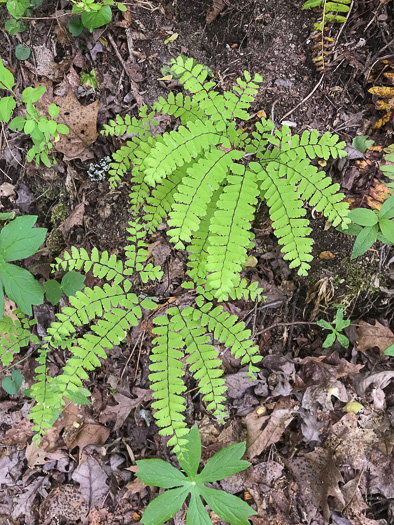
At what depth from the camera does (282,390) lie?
3.20 meters

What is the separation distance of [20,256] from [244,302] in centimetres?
184

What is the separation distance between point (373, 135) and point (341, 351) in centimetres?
181

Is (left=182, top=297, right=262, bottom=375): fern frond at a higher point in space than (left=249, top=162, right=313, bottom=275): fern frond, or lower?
lower

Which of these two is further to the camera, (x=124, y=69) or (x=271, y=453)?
(x=124, y=69)

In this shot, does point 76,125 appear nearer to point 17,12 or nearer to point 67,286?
point 17,12

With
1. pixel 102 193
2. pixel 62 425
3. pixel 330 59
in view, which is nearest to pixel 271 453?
pixel 62 425

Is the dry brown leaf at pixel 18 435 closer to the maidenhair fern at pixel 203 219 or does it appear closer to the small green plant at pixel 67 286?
the maidenhair fern at pixel 203 219

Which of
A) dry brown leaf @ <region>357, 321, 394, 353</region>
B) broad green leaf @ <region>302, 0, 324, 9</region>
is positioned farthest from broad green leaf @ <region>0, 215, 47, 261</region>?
broad green leaf @ <region>302, 0, 324, 9</region>

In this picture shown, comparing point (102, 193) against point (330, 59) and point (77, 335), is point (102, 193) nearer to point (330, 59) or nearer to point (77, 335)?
point (77, 335)

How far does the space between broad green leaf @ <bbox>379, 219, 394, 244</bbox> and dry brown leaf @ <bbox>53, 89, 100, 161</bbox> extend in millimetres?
2458

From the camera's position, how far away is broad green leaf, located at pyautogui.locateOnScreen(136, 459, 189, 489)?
276cm

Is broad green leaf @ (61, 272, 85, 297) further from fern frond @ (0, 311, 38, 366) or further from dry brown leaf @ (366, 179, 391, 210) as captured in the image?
dry brown leaf @ (366, 179, 391, 210)

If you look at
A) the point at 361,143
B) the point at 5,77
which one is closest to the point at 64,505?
the point at 5,77

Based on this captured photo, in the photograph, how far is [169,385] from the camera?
2607 millimetres
